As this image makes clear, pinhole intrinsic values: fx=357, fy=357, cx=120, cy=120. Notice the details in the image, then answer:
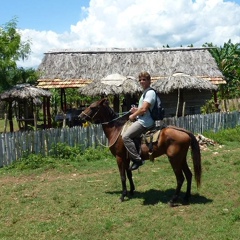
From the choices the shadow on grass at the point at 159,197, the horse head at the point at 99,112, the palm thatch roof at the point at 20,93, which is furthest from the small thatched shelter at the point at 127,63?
the shadow on grass at the point at 159,197

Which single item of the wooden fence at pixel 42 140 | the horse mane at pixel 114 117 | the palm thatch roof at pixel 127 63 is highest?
the palm thatch roof at pixel 127 63

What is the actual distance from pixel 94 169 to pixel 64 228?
13.7 ft

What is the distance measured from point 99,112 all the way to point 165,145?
155cm

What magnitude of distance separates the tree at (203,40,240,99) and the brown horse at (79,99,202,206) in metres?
22.0

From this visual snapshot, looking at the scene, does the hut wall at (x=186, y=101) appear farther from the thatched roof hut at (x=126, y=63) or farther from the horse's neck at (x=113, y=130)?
the horse's neck at (x=113, y=130)

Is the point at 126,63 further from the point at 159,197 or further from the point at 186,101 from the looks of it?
the point at 159,197

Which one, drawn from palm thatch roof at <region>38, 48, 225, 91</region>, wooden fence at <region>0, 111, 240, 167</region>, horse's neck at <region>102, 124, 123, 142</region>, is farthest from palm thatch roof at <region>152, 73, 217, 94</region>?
horse's neck at <region>102, 124, 123, 142</region>

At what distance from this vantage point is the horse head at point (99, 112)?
7.20 m

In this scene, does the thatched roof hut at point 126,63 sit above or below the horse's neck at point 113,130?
above

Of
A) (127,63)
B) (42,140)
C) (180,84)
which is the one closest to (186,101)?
(180,84)

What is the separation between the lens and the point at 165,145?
6.58m

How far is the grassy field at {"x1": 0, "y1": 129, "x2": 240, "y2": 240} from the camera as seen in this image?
538 centimetres

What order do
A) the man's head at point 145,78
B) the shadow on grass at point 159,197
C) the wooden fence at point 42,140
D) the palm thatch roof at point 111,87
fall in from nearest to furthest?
the man's head at point 145,78, the shadow on grass at point 159,197, the wooden fence at point 42,140, the palm thatch roof at point 111,87

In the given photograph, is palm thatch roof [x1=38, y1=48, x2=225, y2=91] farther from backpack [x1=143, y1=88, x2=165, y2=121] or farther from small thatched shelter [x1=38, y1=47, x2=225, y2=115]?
backpack [x1=143, y1=88, x2=165, y2=121]
